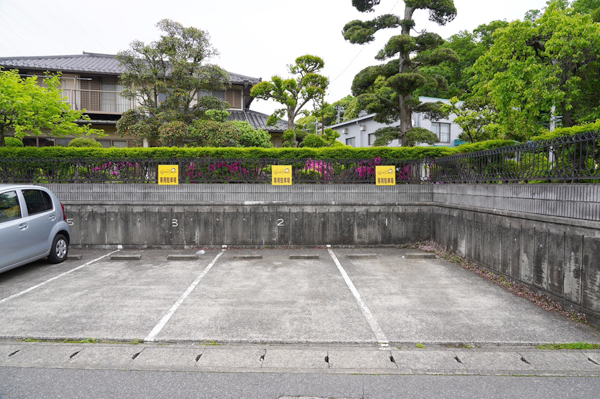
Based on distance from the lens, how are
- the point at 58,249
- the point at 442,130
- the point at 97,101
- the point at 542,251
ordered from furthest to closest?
the point at 442,130, the point at 97,101, the point at 58,249, the point at 542,251

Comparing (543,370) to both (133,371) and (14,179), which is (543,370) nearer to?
(133,371)

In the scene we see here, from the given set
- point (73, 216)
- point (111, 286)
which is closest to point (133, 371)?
point (111, 286)

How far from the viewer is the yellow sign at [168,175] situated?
853 centimetres

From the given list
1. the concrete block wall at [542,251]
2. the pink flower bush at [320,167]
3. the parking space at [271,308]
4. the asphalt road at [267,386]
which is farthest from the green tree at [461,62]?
the asphalt road at [267,386]

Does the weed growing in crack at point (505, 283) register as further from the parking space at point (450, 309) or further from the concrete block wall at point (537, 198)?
the concrete block wall at point (537, 198)

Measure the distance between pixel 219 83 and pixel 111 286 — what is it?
7.74 m

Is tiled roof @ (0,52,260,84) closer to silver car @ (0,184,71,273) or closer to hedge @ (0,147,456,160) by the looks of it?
hedge @ (0,147,456,160)

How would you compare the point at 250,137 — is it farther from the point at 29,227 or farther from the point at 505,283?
the point at 505,283

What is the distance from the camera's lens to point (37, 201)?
255 inches

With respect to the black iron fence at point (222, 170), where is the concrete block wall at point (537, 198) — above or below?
below

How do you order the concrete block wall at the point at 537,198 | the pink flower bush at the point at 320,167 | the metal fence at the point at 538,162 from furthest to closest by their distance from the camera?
the pink flower bush at the point at 320,167 → the metal fence at the point at 538,162 → the concrete block wall at the point at 537,198

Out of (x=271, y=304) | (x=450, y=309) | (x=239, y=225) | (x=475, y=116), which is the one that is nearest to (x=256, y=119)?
(x=239, y=225)

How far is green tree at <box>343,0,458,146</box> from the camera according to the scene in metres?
11.0

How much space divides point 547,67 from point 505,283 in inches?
378
